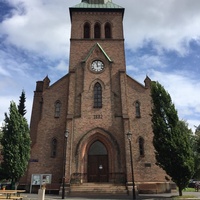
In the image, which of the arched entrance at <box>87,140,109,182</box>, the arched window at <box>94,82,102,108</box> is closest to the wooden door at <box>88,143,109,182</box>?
the arched entrance at <box>87,140,109,182</box>

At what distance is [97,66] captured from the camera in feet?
94.2

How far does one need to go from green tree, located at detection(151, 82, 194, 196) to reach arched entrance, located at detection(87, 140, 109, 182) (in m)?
6.74

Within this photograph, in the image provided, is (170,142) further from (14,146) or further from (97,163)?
(14,146)

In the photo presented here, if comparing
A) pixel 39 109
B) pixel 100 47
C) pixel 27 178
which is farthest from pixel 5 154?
pixel 100 47

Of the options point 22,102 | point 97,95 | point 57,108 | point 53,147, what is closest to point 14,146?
point 53,147

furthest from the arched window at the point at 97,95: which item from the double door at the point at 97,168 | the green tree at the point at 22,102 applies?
the green tree at the point at 22,102

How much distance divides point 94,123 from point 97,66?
763 centimetres

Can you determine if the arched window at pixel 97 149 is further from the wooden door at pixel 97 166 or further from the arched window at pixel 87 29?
the arched window at pixel 87 29

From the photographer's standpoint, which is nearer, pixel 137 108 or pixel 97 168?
pixel 97 168

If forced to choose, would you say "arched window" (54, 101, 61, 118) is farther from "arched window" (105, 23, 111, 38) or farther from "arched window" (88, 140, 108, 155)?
"arched window" (105, 23, 111, 38)

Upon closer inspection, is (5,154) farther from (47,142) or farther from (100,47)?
(100,47)

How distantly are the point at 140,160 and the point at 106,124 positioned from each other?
5265 millimetres

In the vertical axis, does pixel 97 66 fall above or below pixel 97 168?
above

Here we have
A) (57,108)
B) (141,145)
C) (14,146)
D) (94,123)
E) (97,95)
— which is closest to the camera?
(14,146)
